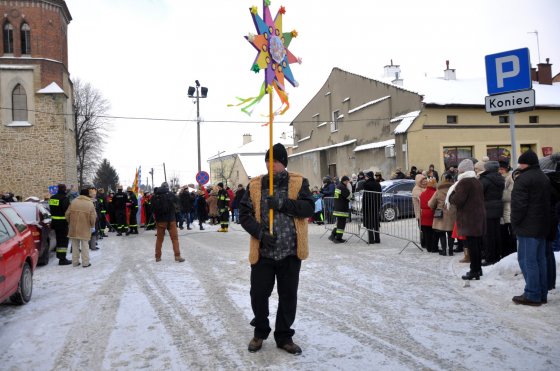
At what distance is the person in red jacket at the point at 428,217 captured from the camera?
10539mm

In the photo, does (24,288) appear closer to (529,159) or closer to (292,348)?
(292,348)

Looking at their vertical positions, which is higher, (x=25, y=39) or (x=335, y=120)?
(x=25, y=39)

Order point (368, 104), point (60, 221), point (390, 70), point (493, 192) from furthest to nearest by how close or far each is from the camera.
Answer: point (390, 70) → point (368, 104) → point (60, 221) → point (493, 192)

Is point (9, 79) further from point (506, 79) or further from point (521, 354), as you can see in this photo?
point (521, 354)

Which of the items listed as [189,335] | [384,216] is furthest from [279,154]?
[384,216]

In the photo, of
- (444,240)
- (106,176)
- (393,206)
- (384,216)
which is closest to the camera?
(444,240)

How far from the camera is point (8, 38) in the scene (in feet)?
112

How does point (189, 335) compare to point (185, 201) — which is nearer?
point (189, 335)

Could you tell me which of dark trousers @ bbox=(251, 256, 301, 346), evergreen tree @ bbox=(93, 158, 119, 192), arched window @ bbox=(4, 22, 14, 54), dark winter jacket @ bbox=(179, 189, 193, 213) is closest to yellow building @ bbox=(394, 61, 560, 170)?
dark winter jacket @ bbox=(179, 189, 193, 213)

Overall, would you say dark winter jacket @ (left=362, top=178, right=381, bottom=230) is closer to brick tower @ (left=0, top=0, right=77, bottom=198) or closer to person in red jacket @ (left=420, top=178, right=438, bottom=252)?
person in red jacket @ (left=420, top=178, right=438, bottom=252)

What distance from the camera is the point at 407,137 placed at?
2445cm

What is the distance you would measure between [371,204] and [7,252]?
861 centimetres

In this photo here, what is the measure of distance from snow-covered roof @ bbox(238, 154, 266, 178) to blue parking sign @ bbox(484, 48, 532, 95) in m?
57.9

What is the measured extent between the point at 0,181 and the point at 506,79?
34.4 m
